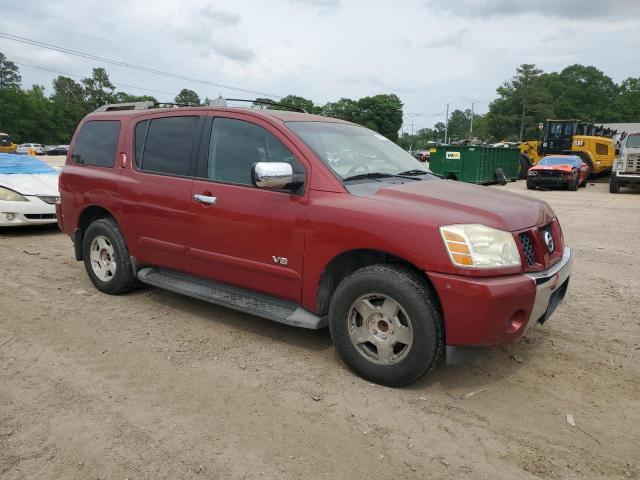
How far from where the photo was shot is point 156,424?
111 inches

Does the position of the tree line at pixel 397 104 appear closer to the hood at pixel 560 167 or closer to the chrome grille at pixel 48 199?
the hood at pixel 560 167

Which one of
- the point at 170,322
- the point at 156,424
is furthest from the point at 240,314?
the point at 156,424

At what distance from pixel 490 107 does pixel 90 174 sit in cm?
9360

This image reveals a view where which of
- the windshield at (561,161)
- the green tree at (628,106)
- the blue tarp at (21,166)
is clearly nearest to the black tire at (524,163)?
the windshield at (561,161)

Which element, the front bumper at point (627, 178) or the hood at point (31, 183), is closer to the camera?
the hood at point (31, 183)

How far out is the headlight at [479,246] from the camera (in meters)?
2.91

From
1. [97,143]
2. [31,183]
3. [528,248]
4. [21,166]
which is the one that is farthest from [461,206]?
[21,166]

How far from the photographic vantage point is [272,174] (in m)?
3.30

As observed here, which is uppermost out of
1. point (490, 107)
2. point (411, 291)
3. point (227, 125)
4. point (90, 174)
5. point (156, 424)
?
point (490, 107)

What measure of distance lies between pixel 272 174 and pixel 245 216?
1.87 ft

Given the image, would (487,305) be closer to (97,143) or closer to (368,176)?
(368,176)

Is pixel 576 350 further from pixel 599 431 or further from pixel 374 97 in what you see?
pixel 374 97

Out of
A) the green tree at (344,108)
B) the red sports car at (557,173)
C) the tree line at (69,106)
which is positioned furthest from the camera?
the green tree at (344,108)

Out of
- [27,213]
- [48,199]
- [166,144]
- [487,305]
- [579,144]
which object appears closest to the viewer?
[487,305]
